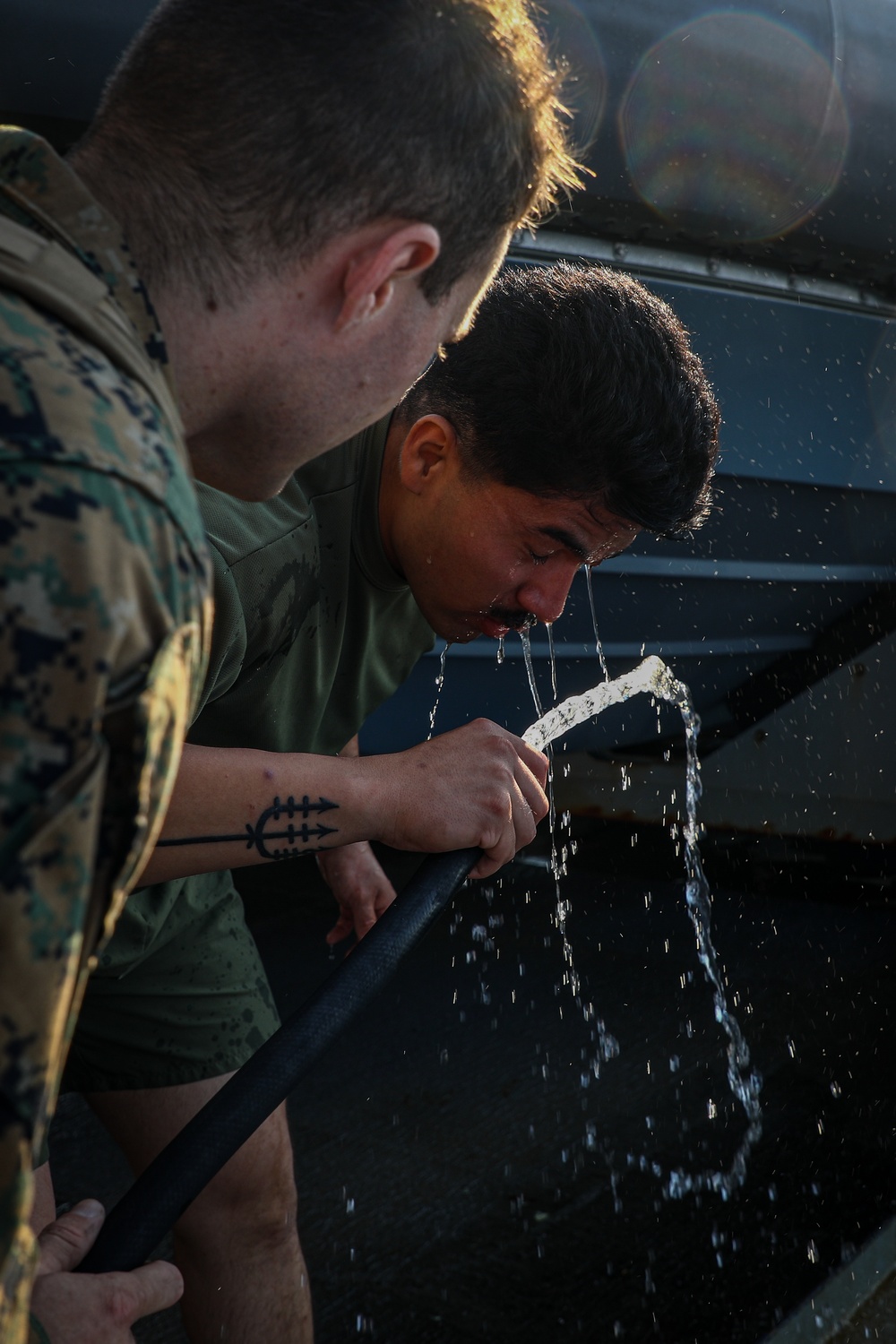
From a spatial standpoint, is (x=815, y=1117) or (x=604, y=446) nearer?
(x=604, y=446)

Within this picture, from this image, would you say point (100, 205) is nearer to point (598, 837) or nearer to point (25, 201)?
→ point (25, 201)

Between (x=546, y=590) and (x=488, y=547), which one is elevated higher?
(x=488, y=547)

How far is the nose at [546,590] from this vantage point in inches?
74.3

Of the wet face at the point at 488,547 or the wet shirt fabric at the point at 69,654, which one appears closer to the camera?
the wet shirt fabric at the point at 69,654

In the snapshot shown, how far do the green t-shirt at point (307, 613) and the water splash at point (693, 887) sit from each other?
70 centimetres

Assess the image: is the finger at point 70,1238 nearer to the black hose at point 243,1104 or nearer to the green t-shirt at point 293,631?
the black hose at point 243,1104

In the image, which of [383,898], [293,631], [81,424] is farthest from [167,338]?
[383,898]

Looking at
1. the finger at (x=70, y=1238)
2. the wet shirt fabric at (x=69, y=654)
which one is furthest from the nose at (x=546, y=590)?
the wet shirt fabric at (x=69, y=654)

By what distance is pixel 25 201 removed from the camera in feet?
2.25

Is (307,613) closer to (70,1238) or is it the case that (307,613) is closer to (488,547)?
(488,547)

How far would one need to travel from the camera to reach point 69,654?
1.74ft

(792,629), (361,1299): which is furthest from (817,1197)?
(792,629)

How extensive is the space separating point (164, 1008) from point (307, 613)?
0.63 meters

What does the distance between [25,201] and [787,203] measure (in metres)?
2.35
